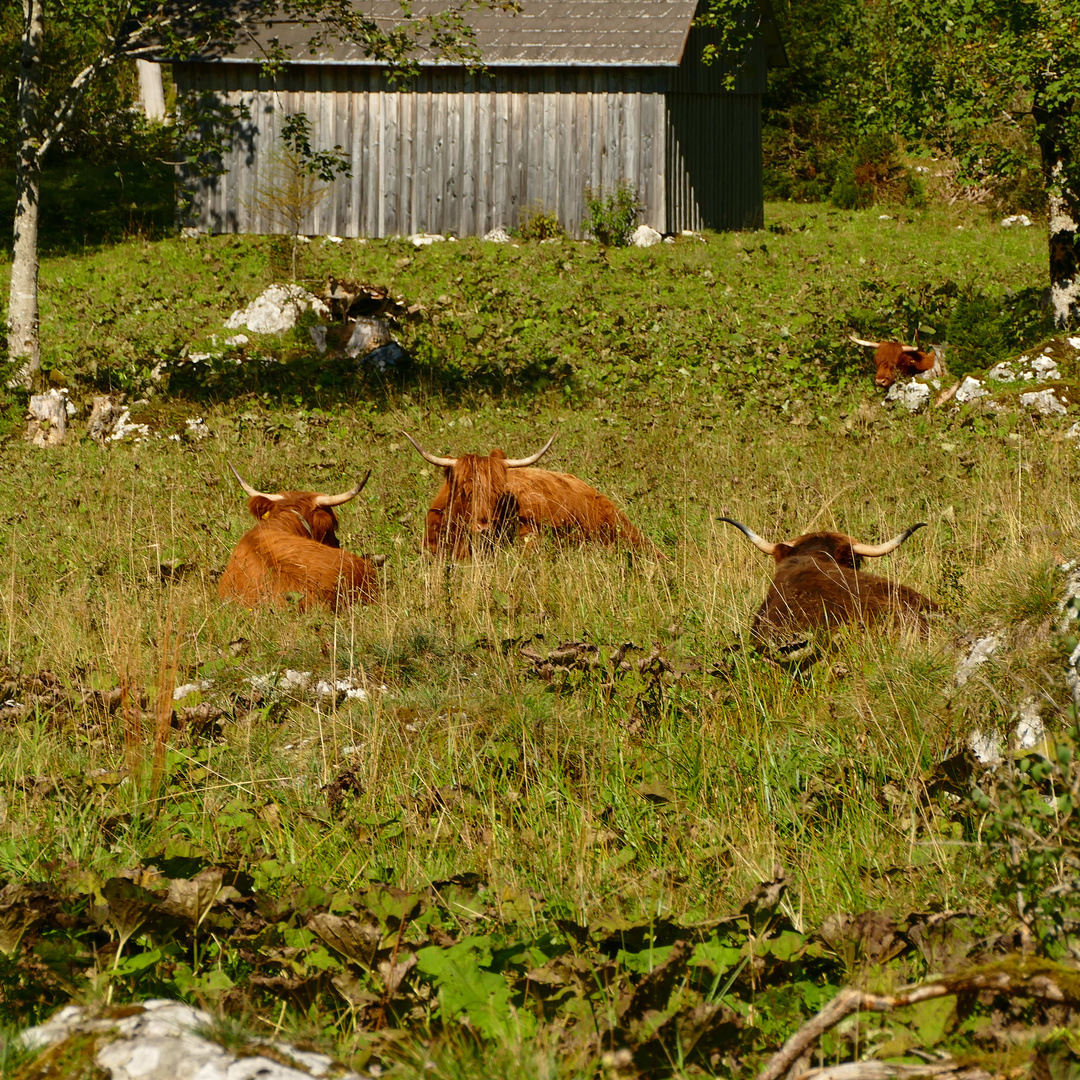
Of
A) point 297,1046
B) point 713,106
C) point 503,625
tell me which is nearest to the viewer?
point 297,1046

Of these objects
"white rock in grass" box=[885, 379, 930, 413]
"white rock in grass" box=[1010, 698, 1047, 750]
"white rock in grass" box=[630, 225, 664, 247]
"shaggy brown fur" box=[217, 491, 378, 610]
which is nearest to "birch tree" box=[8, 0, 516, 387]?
"white rock in grass" box=[885, 379, 930, 413]

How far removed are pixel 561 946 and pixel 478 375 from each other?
1344 cm

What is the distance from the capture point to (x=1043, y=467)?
9.22 m

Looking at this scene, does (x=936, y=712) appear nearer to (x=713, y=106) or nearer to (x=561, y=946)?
(x=561, y=946)

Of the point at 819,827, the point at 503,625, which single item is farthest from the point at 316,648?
the point at 819,827

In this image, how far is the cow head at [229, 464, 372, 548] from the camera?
8.09 m

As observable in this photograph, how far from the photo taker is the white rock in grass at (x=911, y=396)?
13.2m

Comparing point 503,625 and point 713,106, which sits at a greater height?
point 713,106

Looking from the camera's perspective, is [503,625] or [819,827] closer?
[819,827]

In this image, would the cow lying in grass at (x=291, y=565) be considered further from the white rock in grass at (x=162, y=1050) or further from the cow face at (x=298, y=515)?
the white rock in grass at (x=162, y=1050)

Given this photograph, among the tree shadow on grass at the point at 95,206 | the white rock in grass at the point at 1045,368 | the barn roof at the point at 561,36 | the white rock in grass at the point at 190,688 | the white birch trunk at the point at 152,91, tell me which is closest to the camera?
the white rock in grass at the point at 190,688

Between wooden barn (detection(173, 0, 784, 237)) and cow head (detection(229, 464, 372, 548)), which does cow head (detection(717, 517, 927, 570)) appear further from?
wooden barn (detection(173, 0, 784, 237))

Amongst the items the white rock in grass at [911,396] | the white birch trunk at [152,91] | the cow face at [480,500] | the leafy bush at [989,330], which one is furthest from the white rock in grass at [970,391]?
the white birch trunk at [152,91]

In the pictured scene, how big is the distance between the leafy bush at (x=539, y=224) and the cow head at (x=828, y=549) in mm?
18589
